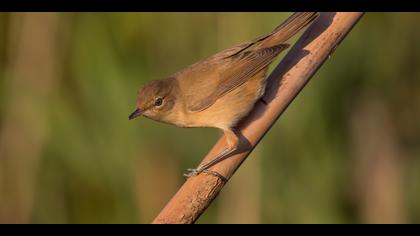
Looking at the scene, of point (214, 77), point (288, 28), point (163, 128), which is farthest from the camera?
point (163, 128)

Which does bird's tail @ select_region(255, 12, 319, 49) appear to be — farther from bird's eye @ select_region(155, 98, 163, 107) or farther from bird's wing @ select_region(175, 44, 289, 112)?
bird's eye @ select_region(155, 98, 163, 107)

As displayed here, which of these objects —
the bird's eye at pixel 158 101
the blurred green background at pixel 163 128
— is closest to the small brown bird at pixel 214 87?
the bird's eye at pixel 158 101

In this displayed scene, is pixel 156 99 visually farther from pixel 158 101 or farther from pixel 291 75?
pixel 291 75

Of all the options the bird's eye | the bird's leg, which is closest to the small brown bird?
the bird's eye

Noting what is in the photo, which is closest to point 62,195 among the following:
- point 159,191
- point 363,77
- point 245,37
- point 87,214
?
point 87,214

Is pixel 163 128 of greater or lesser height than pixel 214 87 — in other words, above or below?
below

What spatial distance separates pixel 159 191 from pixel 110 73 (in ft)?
2.75

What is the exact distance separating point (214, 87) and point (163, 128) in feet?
2.78

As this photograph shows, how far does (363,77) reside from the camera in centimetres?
409

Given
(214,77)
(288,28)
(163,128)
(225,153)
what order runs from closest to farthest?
(225,153)
(288,28)
(214,77)
(163,128)

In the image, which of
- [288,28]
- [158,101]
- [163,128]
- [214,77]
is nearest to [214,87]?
[214,77]

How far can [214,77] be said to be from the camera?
132 inches

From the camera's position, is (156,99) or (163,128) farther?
(163,128)
